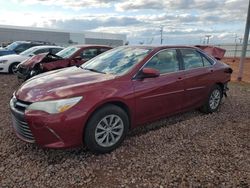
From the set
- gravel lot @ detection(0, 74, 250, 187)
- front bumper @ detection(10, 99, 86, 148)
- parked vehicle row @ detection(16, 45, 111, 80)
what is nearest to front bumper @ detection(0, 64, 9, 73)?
parked vehicle row @ detection(16, 45, 111, 80)

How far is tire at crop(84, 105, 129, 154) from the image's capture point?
362 centimetres

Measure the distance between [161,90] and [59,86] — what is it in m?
1.75

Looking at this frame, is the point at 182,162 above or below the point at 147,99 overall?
below

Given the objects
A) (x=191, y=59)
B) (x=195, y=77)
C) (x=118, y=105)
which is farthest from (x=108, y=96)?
(x=191, y=59)

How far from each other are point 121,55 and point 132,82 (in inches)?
35.3

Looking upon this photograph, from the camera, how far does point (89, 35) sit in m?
72.9

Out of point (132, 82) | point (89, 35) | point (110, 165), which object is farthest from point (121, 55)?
point (89, 35)

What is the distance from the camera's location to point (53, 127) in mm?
3350

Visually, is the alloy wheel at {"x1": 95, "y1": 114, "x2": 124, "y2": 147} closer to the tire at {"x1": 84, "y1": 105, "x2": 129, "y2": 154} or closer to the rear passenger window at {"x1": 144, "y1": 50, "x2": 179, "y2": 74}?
the tire at {"x1": 84, "y1": 105, "x2": 129, "y2": 154}

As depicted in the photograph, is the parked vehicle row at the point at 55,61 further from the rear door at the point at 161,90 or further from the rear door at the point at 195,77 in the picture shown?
the rear door at the point at 161,90

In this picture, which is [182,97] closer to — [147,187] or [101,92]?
[101,92]

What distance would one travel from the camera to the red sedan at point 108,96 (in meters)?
3.42

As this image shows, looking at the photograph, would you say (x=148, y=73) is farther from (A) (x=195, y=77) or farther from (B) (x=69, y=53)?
(B) (x=69, y=53)

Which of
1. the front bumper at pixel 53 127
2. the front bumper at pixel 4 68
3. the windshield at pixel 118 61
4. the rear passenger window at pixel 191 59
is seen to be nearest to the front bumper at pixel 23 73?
the front bumper at pixel 4 68
